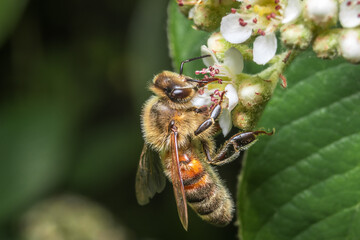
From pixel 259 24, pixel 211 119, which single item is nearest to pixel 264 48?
pixel 259 24

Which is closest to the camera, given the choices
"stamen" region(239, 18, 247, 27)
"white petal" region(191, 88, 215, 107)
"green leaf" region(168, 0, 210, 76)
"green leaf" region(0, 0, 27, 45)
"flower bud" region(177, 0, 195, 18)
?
"stamen" region(239, 18, 247, 27)

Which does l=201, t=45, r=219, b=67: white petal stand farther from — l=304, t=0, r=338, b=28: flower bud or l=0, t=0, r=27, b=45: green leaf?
l=0, t=0, r=27, b=45: green leaf

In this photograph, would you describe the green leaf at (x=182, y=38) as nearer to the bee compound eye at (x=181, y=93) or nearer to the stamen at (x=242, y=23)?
the bee compound eye at (x=181, y=93)

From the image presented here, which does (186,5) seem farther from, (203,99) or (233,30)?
(203,99)

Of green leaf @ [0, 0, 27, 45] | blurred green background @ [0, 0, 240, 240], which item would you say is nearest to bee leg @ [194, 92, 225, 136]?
blurred green background @ [0, 0, 240, 240]

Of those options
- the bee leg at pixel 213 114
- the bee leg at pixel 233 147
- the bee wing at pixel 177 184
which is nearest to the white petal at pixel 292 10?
the bee leg at pixel 213 114
